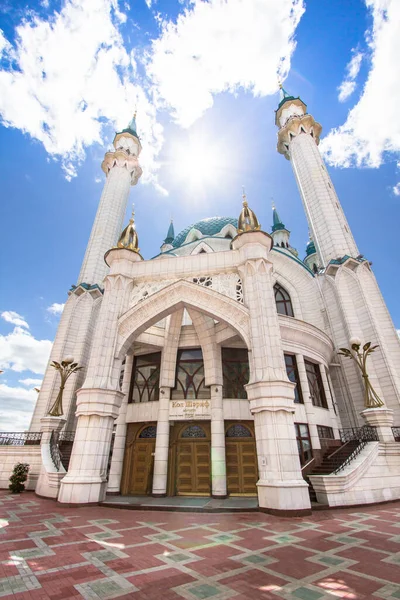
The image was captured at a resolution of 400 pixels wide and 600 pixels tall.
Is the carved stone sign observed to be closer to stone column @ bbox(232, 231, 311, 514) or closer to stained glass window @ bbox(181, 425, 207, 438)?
stained glass window @ bbox(181, 425, 207, 438)

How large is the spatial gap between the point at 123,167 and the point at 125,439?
85.2ft

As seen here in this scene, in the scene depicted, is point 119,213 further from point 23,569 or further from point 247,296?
point 23,569

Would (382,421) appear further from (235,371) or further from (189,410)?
(189,410)

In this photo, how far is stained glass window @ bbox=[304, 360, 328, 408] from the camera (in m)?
14.8

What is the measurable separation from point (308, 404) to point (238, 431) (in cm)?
351

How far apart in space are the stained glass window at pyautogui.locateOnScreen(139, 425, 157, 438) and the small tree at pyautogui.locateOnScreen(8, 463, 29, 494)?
5466 mm

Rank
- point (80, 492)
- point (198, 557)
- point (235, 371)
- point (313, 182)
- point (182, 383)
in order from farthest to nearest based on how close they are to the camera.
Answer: point (313, 182), point (182, 383), point (235, 371), point (80, 492), point (198, 557)

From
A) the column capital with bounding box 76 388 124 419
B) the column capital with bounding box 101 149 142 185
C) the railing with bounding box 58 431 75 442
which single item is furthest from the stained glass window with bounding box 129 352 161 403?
the column capital with bounding box 101 149 142 185

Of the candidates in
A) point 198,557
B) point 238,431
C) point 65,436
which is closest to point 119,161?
point 65,436

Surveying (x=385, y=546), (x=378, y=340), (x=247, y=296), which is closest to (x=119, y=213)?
(x=247, y=296)

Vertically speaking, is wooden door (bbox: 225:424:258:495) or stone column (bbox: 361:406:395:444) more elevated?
stone column (bbox: 361:406:395:444)

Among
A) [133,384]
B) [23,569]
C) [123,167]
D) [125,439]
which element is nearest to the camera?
[23,569]

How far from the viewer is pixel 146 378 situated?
1559 centimetres

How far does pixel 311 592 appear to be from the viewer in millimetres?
3760
